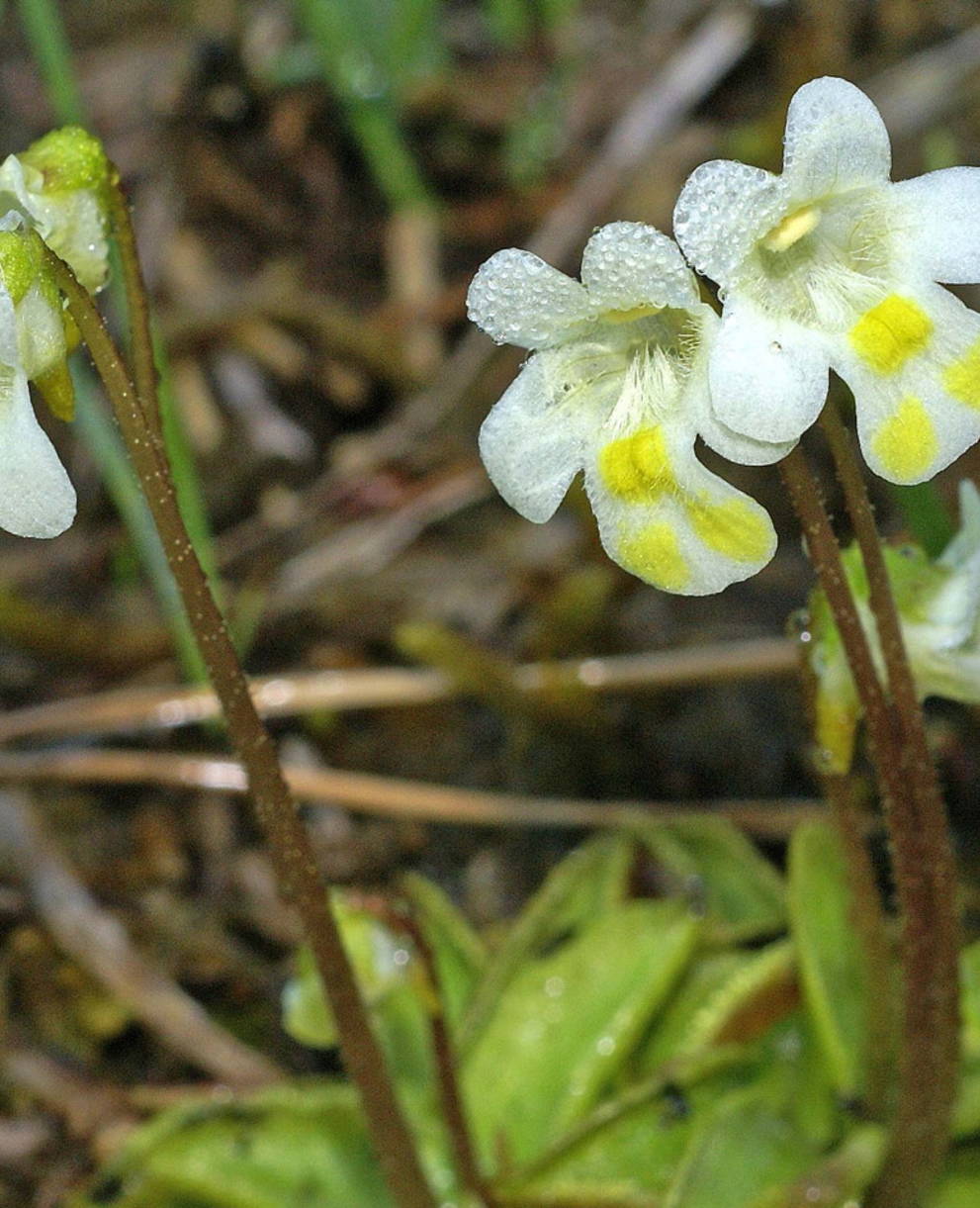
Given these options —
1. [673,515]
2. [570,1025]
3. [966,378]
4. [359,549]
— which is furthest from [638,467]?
[359,549]

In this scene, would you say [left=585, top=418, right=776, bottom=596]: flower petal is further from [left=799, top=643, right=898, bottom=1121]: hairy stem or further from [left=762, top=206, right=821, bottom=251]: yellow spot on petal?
[left=799, top=643, right=898, bottom=1121]: hairy stem

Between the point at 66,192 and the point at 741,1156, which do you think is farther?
the point at 741,1156

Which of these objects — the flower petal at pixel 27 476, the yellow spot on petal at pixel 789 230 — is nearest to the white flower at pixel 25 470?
the flower petal at pixel 27 476

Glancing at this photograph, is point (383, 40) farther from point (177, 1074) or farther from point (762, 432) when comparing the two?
point (762, 432)

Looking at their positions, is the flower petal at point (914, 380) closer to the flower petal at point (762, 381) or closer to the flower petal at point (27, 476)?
the flower petal at point (762, 381)

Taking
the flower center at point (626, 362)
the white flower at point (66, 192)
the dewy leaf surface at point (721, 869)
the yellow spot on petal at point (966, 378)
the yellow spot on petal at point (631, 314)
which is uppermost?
the white flower at point (66, 192)

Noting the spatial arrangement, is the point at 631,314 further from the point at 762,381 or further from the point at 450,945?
the point at 450,945
